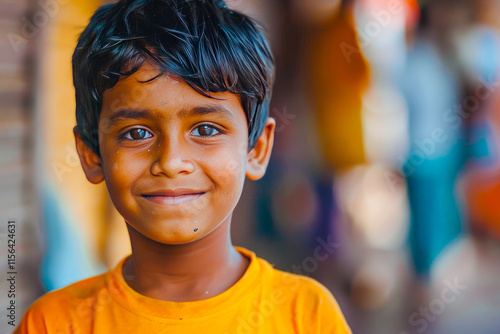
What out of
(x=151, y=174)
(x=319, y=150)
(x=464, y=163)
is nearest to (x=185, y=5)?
(x=151, y=174)

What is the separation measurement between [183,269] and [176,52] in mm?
565

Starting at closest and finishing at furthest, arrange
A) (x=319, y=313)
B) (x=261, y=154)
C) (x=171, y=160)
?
(x=171, y=160), (x=319, y=313), (x=261, y=154)

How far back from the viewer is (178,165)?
1.25 meters

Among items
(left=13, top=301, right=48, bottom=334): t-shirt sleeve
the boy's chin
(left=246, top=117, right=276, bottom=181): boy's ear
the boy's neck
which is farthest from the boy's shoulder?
(left=246, top=117, right=276, bottom=181): boy's ear

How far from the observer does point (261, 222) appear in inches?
64.0

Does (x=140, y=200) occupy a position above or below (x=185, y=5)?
below

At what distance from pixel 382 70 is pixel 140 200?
818mm

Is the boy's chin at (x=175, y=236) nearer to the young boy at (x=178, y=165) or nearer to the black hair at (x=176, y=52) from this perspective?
the young boy at (x=178, y=165)

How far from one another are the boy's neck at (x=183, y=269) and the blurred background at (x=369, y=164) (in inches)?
8.5

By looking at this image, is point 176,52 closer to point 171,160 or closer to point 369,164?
point 171,160

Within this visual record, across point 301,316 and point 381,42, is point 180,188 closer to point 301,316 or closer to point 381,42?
point 301,316

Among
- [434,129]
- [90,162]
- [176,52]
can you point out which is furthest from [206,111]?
[434,129]

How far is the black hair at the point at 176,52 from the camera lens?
1.29m

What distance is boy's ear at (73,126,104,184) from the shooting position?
144 cm
